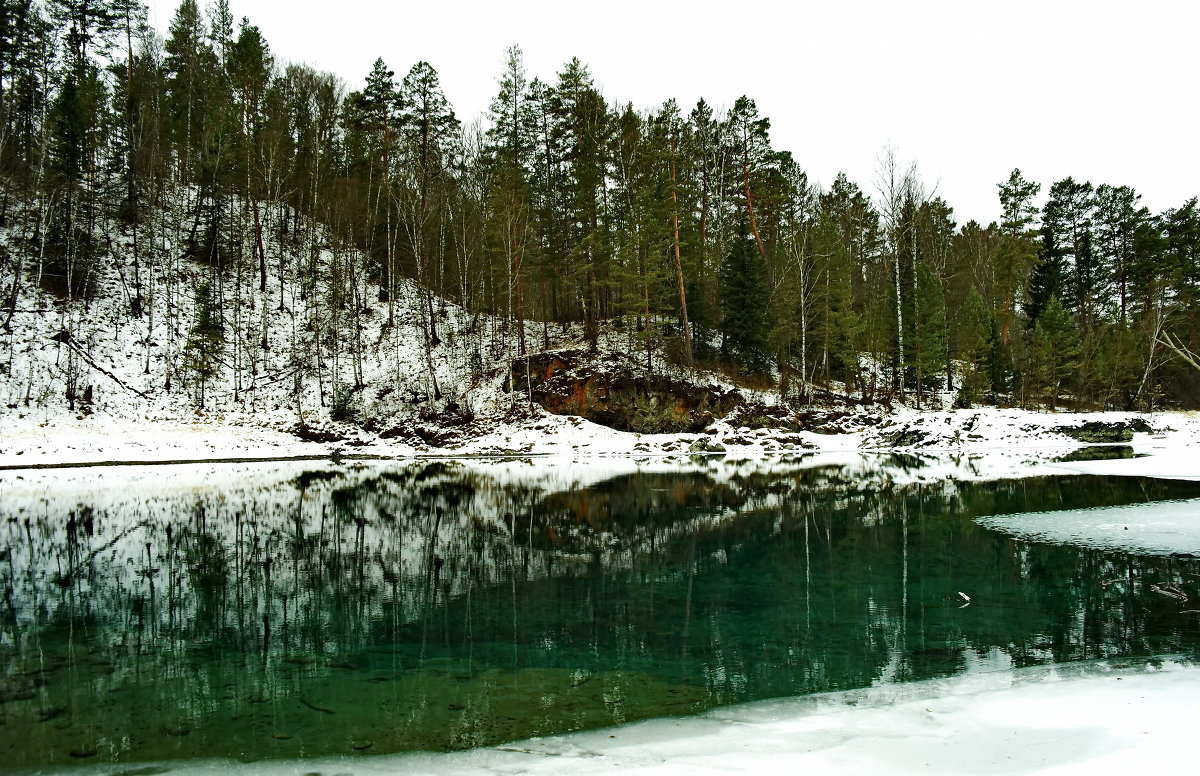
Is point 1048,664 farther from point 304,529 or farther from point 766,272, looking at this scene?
point 766,272

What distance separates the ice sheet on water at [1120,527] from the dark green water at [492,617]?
25.6 inches

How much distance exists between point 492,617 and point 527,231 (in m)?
33.1

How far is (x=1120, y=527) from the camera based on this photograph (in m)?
11.1

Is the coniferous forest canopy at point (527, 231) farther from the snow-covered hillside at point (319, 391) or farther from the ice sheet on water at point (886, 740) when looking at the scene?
the ice sheet on water at point (886, 740)

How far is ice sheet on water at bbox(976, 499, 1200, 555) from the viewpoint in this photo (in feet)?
32.4

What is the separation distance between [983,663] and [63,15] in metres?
58.2

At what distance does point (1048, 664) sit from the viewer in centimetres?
547

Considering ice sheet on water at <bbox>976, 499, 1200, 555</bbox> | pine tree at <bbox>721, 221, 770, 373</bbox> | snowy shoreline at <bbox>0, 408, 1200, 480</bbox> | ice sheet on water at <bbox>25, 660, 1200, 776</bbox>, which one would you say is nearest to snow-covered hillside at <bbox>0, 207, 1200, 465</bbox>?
snowy shoreline at <bbox>0, 408, 1200, 480</bbox>

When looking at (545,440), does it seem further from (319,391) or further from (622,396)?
(319,391)

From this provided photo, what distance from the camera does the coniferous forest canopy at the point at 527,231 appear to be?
36.3 metres

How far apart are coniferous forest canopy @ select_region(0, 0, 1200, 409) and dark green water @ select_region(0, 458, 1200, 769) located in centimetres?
2373

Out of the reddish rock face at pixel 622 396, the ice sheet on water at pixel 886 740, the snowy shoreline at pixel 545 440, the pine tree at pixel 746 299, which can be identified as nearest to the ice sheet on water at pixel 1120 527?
the ice sheet on water at pixel 886 740

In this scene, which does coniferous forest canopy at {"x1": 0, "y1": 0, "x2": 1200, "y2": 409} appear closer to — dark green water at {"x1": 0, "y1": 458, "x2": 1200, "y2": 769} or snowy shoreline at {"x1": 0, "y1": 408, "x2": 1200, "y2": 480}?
snowy shoreline at {"x1": 0, "y1": 408, "x2": 1200, "y2": 480}

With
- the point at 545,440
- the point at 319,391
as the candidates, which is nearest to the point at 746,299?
the point at 545,440
